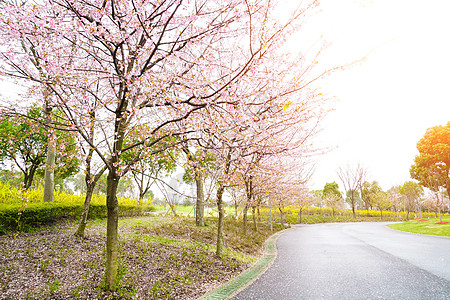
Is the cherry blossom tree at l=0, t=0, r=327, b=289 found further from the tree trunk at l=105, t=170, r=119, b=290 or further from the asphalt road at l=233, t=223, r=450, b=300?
the asphalt road at l=233, t=223, r=450, b=300

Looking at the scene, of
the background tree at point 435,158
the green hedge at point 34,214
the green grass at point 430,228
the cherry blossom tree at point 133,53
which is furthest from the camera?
the background tree at point 435,158

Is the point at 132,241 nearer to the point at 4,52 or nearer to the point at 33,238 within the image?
the point at 33,238

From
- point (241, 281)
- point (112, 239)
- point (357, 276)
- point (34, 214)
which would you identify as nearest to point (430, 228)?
point (357, 276)

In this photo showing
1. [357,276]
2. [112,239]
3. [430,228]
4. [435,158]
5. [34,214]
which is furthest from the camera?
[435,158]

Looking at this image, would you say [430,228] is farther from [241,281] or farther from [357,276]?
[241,281]

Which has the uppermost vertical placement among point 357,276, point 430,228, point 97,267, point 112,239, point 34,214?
point 34,214

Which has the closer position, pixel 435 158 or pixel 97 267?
pixel 97 267

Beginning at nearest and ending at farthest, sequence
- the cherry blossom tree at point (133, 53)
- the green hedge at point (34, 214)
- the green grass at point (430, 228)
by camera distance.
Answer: the cherry blossom tree at point (133, 53)
the green hedge at point (34, 214)
the green grass at point (430, 228)

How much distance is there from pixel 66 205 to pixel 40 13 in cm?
643

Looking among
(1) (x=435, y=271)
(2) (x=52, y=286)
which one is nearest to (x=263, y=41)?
(2) (x=52, y=286)

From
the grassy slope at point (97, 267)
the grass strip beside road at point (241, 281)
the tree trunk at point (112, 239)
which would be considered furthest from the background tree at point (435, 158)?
the tree trunk at point (112, 239)

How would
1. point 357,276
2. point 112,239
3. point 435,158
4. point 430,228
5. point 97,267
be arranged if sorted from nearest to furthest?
point 112,239, point 97,267, point 357,276, point 430,228, point 435,158

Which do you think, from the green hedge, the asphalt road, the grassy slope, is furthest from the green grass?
the green hedge

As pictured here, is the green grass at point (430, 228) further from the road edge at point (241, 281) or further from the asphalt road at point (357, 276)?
the road edge at point (241, 281)
